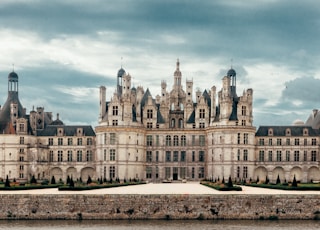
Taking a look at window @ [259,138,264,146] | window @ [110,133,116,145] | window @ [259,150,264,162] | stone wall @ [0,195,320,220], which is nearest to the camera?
stone wall @ [0,195,320,220]

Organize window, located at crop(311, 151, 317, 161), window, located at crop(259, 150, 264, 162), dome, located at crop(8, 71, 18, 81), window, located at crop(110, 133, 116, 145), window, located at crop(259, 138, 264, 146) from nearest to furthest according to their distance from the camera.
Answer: window, located at crop(110, 133, 116, 145) < window, located at crop(311, 151, 317, 161) < window, located at crop(259, 150, 264, 162) < window, located at crop(259, 138, 264, 146) < dome, located at crop(8, 71, 18, 81)

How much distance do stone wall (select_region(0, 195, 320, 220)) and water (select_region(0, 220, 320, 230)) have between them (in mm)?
1006

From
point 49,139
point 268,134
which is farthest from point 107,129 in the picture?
point 268,134

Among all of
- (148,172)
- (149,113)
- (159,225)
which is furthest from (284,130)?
(159,225)

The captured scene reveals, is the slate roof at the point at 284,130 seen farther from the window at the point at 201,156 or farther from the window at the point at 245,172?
the window at the point at 201,156

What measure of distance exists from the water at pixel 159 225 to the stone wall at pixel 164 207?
3.30 ft

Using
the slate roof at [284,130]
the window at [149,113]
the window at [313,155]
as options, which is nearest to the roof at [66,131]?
the window at [149,113]

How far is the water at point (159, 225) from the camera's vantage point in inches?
Result: 1870

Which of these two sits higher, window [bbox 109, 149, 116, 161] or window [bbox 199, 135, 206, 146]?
window [bbox 199, 135, 206, 146]

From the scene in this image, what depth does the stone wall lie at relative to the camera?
5219 cm

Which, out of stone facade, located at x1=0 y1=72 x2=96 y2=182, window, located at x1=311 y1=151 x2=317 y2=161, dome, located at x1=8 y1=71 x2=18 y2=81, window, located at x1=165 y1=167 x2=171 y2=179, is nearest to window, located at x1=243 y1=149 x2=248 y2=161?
window, located at x1=311 y1=151 x2=317 y2=161

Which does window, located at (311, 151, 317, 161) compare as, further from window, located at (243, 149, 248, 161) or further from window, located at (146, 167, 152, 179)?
window, located at (146, 167, 152, 179)

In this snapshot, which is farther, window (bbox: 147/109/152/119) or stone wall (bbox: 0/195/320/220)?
window (bbox: 147/109/152/119)

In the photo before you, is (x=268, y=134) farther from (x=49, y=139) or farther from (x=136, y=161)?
(x=49, y=139)
